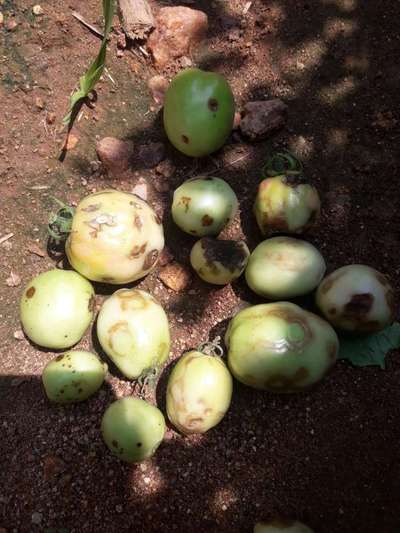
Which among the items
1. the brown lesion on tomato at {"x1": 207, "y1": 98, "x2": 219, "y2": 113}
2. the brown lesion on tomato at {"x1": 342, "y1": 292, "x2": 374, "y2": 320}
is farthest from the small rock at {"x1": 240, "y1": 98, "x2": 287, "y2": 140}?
the brown lesion on tomato at {"x1": 342, "y1": 292, "x2": 374, "y2": 320}

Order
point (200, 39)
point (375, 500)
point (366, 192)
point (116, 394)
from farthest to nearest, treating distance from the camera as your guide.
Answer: point (200, 39)
point (366, 192)
point (116, 394)
point (375, 500)

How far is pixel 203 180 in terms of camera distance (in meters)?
3.06

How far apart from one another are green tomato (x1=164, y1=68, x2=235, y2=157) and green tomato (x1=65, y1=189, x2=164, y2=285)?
1.72 ft

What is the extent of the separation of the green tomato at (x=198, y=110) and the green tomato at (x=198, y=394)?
1.30 metres

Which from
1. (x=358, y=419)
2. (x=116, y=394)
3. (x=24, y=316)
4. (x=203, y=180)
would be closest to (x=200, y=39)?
(x=203, y=180)

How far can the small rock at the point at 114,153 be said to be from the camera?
10.9 feet

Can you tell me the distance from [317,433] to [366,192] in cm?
152

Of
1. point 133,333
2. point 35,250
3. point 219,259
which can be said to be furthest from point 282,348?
point 35,250

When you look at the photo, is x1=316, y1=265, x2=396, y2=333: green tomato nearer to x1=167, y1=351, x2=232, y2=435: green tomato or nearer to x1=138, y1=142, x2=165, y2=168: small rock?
x1=167, y1=351, x2=232, y2=435: green tomato

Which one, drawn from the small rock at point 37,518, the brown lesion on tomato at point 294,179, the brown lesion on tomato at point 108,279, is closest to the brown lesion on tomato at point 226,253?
the brown lesion on tomato at point 294,179

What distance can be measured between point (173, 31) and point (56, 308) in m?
1.99

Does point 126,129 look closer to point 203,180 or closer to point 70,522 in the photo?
point 203,180

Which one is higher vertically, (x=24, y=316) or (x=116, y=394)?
(x=24, y=316)

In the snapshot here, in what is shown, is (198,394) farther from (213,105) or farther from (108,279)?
(213,105)
